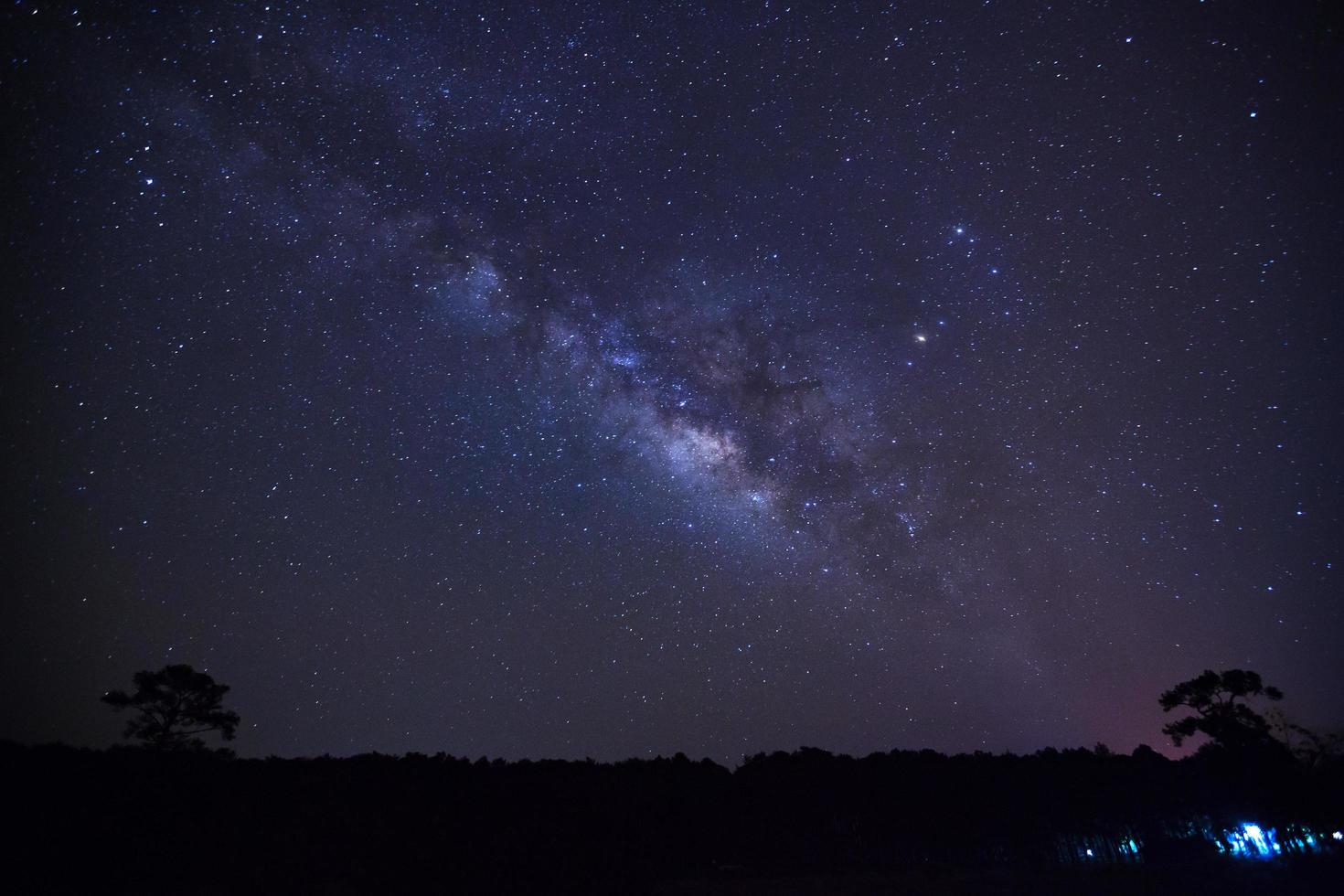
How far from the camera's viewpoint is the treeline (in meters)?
13.9

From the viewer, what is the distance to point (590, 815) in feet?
58.2

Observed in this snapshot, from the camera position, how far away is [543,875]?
15.7m

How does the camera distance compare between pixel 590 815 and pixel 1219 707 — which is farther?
pixel 1219 707

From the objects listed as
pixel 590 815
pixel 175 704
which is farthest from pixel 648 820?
pixel 175 704

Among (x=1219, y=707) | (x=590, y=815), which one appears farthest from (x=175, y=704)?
(x=1219, y=707)

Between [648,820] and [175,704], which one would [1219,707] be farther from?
[175,704]

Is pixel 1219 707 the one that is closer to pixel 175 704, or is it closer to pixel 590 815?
pixel 590 815

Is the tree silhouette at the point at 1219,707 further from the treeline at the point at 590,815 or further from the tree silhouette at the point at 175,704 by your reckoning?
the tree silhouette at the point at 175,704

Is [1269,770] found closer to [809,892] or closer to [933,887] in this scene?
[933,887]

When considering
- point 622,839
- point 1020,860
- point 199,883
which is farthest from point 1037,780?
point 199,883

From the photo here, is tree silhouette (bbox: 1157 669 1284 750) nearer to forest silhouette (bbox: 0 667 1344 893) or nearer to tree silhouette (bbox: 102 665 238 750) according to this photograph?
forest silhouette (bbox: 0 667 1344 893)

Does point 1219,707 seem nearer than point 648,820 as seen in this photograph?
No

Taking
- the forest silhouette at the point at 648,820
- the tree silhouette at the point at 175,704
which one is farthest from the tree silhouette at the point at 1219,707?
the tree silhouette at the point at 175,704

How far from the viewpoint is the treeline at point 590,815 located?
13898mm
